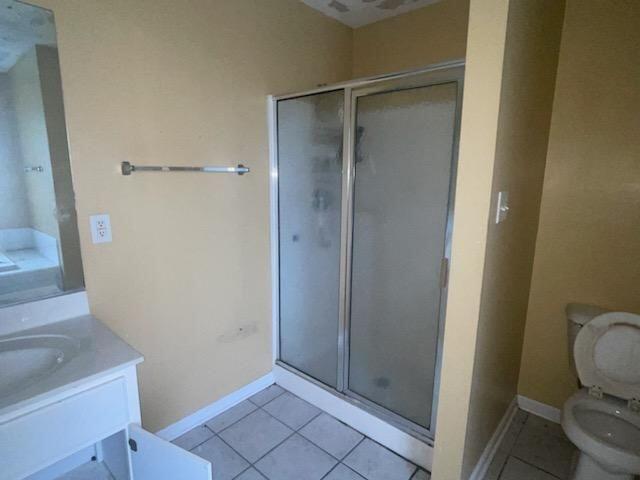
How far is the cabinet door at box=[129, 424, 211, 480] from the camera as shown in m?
0.98

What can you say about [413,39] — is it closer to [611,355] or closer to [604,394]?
[611,355]

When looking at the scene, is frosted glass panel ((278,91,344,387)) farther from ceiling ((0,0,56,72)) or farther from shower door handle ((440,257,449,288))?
ceiling ((0,0,56,72))

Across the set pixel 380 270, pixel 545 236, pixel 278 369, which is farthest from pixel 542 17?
pixel 278 369

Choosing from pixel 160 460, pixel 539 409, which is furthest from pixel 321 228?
pixel 539 409

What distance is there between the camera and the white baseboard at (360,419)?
1.72 m

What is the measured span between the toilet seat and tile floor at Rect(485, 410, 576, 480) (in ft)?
1.46

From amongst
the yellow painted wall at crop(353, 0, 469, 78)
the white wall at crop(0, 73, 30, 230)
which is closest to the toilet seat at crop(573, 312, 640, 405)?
the yellow painted wall at crop(353, 0, 469, 78)

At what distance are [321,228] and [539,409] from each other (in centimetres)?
174

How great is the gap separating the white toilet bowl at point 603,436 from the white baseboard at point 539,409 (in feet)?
1.58

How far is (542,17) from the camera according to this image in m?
1.42

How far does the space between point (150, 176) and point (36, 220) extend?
477 millimetres

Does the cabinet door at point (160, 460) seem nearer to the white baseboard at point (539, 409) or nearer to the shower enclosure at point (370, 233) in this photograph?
the shower enclosure at point (370, 233)

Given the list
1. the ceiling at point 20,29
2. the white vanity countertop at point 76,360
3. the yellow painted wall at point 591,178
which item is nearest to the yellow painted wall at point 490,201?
the yellow painted wall at point 591,178

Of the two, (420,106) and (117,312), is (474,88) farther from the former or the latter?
(117,312)
